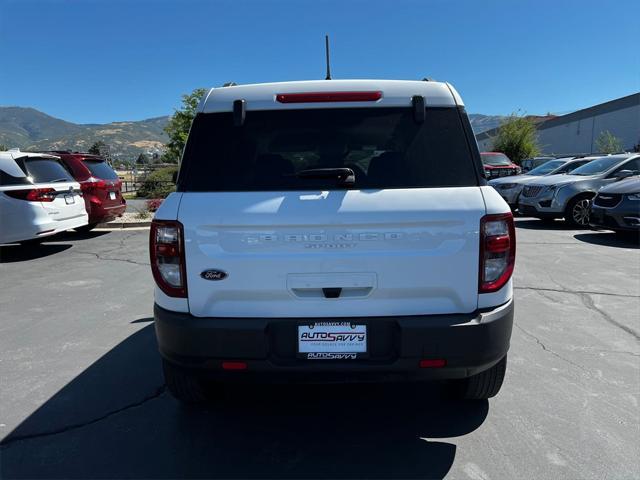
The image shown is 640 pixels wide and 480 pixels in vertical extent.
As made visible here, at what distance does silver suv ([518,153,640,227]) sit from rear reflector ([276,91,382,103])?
1007 cm

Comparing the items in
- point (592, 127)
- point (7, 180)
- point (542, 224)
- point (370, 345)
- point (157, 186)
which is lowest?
point (542, 224)

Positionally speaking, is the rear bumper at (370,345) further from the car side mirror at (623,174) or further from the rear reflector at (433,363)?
the car side mirror at (623,174)

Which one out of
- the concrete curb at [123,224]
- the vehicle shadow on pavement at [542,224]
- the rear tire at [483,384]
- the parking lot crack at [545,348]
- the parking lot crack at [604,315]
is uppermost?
the rear tire at [483,384]

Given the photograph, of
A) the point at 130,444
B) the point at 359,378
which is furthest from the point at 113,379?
the point at 359,378

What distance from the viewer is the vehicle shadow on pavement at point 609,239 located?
9391mm

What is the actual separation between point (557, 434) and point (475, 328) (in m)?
1.04

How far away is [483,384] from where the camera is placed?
3.02 metres

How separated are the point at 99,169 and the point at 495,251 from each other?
34.3ft

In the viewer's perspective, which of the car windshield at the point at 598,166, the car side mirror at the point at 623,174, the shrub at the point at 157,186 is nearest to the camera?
the car side mirror at the point at 623,174

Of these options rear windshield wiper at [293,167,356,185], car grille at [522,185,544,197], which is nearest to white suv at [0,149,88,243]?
rear windshield wiper at [293,167,356,185]

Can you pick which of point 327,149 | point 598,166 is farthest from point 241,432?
point 598,166

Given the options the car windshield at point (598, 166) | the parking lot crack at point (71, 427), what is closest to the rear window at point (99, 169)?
the parking lot crack at point (71, 427)

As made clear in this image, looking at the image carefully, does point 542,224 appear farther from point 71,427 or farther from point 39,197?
point 71,427

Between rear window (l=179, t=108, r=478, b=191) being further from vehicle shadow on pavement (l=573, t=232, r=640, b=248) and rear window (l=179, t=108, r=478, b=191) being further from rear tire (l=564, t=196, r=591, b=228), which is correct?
rear tire (l=564, t=196, r=591, b=228)
